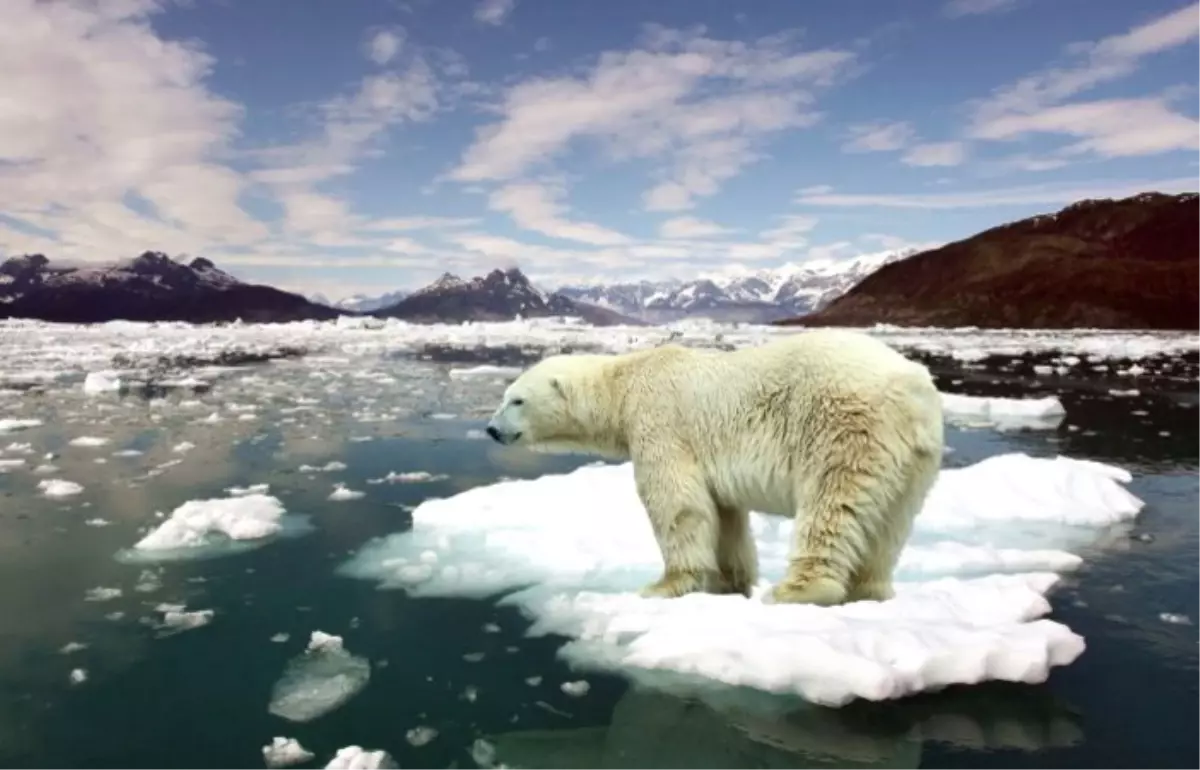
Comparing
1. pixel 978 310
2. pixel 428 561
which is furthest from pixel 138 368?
pixel 978 310

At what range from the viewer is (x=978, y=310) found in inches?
4948

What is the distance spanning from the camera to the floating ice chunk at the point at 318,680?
14.1ft

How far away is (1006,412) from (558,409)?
14.0 meters

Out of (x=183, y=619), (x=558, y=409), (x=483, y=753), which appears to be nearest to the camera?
(x=483, y=753)

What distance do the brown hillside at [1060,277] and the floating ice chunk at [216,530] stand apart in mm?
108926

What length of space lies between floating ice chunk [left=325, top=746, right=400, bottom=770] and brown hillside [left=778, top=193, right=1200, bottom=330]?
111 m

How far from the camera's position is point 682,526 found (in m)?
5.11

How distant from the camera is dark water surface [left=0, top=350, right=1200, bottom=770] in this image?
3.78 m

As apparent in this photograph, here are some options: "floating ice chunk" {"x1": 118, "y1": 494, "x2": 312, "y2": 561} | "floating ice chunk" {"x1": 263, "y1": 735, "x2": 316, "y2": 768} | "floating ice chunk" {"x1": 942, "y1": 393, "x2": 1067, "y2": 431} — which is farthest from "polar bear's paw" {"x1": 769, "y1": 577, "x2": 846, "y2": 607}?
"floating ice chunk" {"x1": 942, "y1": 393, "x2": 1067, "y2": 431}

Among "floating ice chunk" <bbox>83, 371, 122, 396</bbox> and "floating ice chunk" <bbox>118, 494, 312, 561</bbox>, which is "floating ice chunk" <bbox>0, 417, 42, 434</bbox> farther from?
"floating ice chunk" <bbox>118, 494, 312, 561</bbox>

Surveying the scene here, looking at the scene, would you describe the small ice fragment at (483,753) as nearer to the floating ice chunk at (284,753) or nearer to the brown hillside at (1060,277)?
the floating ice chunk at (284,753)

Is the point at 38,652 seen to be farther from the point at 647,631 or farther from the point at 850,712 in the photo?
the point at 850,712

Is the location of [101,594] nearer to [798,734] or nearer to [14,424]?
[798,734]

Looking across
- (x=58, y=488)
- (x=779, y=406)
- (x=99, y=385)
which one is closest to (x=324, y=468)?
(x=58, y=488)
